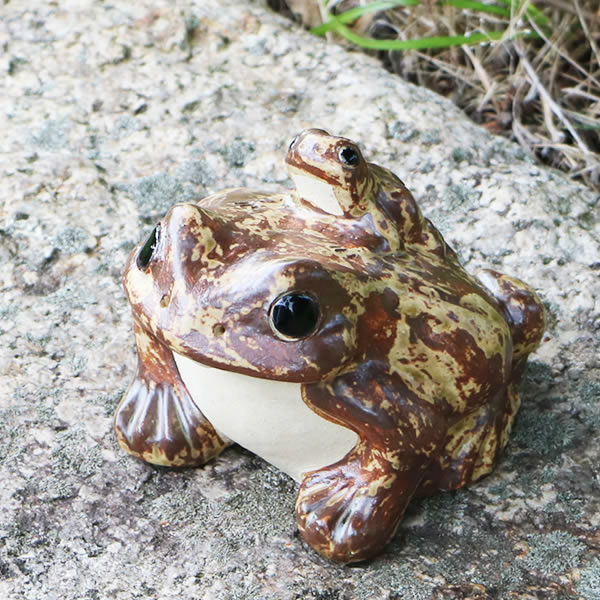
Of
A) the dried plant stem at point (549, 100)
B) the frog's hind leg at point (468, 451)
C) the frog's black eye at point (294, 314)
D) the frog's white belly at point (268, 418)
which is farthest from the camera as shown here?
the dried plant stem at point (549, 100)

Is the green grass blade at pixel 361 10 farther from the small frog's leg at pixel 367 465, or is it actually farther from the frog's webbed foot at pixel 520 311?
the small frog's leg at pixel 367 465

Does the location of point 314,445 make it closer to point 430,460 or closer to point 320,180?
point 430,460

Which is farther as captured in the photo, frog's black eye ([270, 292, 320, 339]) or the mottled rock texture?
the mottled rock texture

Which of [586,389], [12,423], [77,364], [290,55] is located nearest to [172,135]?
[290,55]

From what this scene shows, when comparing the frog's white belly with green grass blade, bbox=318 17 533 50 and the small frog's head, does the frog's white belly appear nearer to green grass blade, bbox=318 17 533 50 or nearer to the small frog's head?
the small frog's head

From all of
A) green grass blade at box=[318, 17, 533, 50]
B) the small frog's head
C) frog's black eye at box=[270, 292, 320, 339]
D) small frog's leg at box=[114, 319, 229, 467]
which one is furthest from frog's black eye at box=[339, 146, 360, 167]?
green grass blade at box=[318, 17, 533, 50]

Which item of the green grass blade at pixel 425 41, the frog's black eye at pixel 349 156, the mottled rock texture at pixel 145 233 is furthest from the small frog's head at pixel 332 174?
the green grass blade at pixel 425 41
